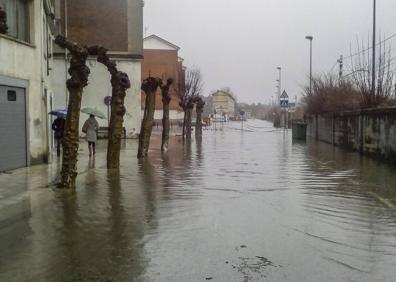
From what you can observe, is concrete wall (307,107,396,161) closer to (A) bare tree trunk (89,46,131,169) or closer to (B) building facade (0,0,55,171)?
(A) bare tree trunk (89,46,131,169)

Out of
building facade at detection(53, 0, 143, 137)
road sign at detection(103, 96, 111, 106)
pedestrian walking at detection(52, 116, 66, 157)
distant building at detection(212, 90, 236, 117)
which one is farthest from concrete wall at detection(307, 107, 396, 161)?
distant building at detection(212, 90, 236, 117)

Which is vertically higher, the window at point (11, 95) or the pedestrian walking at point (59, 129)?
the window at point (11, 95)

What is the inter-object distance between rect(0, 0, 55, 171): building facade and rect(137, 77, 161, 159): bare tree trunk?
3.99 metres

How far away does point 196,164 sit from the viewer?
18.1 meters

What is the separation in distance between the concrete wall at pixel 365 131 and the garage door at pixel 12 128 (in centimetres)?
1212

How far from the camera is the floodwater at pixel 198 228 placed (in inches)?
231

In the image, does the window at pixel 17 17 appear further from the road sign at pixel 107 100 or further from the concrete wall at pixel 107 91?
the concrete wall at pixel 107 91

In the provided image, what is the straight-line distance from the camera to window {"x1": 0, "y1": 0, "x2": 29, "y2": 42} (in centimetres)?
1619

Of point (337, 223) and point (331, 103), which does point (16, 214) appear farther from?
point (331, 103)

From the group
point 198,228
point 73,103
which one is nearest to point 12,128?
point 73,103

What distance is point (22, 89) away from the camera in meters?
16.4

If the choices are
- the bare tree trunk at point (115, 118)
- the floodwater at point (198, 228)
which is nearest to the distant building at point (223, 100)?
the bare tree trunk at point (115, 118)

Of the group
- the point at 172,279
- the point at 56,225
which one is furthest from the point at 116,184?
the point at 172,279

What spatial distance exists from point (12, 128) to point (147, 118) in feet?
20.4
